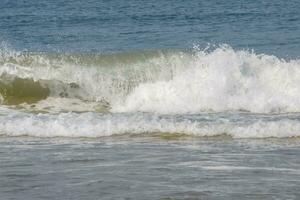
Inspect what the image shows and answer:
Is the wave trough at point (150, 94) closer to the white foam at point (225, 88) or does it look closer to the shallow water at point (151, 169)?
the white foam at point (225, 88)

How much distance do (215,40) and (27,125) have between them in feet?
38.9

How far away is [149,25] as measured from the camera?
29.8 meters

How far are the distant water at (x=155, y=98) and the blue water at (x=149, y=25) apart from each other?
0.25ft

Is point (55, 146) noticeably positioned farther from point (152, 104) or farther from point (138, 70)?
point (138, 70)

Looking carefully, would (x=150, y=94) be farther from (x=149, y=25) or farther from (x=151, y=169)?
(x=149, y=25)

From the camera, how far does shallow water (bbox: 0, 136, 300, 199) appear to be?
866 cm

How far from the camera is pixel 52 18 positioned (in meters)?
34.3

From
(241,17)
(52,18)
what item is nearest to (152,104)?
(241,17)

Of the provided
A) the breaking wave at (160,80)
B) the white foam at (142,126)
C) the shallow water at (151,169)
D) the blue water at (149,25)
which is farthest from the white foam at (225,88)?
the shallow water at (151,169)

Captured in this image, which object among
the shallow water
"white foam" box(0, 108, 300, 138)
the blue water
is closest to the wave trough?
"white foam" box(0, 108, 300, 138)

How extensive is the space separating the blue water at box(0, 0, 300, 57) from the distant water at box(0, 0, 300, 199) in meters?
0.08

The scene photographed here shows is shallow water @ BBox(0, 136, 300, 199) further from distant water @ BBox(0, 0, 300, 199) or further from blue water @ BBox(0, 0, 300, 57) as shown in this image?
blue water @ BBox(0, 0, 300, 57)

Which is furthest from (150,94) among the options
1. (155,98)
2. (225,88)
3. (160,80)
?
(225,88)

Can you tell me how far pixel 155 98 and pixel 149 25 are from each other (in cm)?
1244
